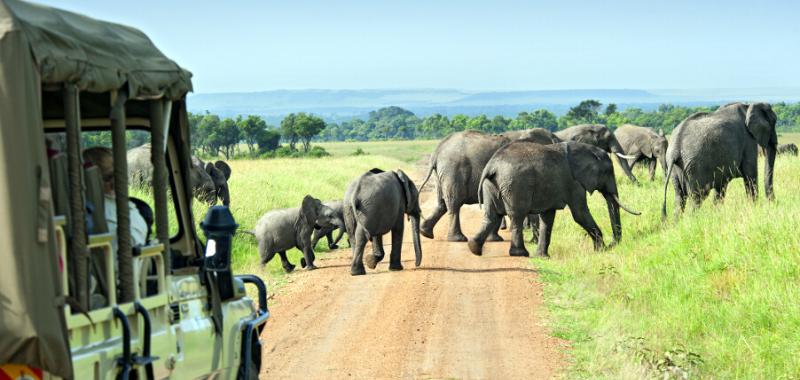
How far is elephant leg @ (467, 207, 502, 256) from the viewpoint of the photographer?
17.6 meters

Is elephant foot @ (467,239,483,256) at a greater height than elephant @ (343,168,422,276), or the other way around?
elephant @ (343,168,422,276)

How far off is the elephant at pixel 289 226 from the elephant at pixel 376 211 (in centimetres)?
114

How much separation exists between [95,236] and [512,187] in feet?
43.1

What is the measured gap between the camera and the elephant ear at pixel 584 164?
18.7 meters

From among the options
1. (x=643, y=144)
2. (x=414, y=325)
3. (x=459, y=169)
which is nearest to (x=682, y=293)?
(x=414, y=325)

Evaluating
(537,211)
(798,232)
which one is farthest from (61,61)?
(537,211)

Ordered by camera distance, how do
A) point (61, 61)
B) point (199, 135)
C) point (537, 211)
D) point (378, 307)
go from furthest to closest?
point (199, 135)
point (537, 211)
point (378, 307)
point (61, 61)

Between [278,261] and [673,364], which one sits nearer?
[673,364]

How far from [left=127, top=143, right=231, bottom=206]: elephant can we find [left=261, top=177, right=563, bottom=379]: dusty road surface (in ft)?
26.7

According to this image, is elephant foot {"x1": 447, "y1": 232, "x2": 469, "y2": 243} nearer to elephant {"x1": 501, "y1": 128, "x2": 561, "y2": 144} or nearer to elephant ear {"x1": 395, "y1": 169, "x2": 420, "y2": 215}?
elephant ear {"x1": 395, "y1": 169, "x2": 420, "y2": 215}

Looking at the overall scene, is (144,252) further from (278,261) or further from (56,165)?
(278,261)

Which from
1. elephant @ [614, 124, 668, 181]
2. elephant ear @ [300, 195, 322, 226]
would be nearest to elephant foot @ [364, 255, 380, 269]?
elephant ear @ [300, 195, 322, 226]

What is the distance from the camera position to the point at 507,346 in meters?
10.4

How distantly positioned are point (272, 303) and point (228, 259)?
6678 mm
